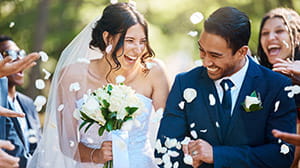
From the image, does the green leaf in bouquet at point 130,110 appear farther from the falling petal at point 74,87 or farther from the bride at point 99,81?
the falling petal at point 74,87

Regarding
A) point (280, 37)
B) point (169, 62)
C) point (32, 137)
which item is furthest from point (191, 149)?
point (169, 62)

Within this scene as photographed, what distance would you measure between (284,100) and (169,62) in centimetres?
1134

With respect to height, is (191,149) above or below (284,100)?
below

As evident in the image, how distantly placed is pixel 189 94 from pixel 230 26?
59 centimetres

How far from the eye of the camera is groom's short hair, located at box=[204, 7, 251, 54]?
4.14 metres

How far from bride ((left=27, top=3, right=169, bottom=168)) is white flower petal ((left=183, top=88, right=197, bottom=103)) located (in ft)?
1.82

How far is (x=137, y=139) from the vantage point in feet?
15.7

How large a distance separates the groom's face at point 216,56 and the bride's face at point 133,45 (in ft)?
2.03

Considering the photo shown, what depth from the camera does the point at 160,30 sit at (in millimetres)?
15336

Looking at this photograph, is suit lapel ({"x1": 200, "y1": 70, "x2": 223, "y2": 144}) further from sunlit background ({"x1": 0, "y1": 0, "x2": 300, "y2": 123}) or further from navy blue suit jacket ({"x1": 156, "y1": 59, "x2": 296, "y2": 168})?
sunlit background ({"x1": 0, "y1": 0, "x2": 300, "y2": 123})

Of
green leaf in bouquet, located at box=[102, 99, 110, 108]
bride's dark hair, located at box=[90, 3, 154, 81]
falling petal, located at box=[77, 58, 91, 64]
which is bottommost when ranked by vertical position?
green leaf in bouquet, located at box=[102, 99, 110, 108]

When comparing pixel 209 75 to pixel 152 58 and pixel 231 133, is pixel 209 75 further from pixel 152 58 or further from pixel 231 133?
pixel 152 58

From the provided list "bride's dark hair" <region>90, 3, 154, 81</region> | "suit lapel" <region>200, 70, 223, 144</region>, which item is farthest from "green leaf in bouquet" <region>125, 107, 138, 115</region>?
"bride's dark hair" <region>90, 3, 154, 81</region>

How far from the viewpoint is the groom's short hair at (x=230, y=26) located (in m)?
4.14
